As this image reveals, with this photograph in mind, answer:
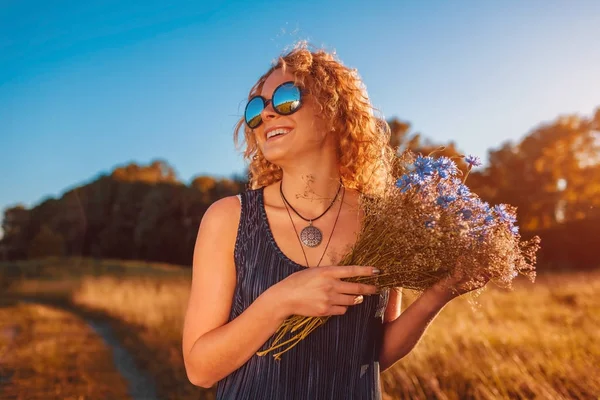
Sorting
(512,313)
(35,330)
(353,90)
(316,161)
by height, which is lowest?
(35,330)

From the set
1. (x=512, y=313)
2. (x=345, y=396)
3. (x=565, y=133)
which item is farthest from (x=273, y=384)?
(x=565, y=133)

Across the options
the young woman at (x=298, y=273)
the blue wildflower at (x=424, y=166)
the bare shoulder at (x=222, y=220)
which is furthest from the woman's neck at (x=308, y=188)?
the blue wildflower at (x=424, y=166)

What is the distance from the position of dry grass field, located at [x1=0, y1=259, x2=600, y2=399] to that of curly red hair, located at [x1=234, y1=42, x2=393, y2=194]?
757 mm

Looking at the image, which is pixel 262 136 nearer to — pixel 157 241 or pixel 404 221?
pixel 404 221

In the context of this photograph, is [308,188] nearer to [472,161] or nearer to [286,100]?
[286,100]

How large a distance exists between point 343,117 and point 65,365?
8.85 m

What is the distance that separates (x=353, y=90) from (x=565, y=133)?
33876mm

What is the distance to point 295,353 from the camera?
88.6 inches

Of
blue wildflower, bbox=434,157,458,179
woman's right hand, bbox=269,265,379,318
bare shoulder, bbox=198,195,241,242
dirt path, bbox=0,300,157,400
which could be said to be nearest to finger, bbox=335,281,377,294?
woman's right hand, bbox=269,265,379,318

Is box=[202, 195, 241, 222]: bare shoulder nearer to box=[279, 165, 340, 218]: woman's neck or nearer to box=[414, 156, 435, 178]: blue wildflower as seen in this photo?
box=[279, 165, 340, 218]: woman's neck

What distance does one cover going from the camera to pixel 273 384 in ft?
7.27

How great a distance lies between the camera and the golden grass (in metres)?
7.87

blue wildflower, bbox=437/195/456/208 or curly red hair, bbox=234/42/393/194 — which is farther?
curly red hair, bbox=234/42/393/194

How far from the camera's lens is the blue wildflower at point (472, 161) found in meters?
2.12
